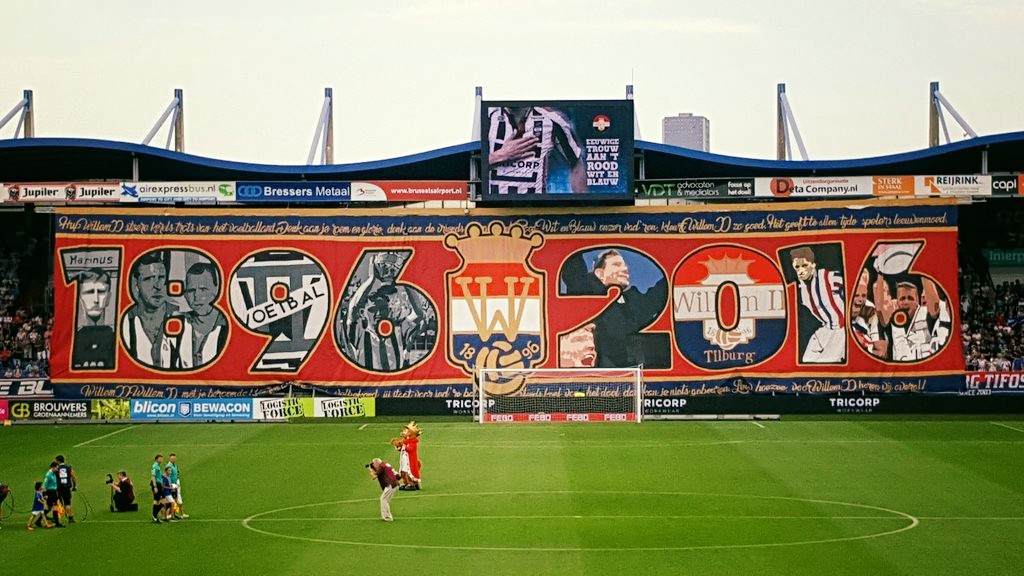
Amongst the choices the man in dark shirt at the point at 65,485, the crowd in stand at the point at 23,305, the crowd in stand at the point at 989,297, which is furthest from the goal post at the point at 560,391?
the man in dark shirt at the point at 65,485

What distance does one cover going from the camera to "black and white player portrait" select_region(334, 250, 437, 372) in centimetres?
5147

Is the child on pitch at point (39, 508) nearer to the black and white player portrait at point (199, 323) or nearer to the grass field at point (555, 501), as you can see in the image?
the grass field at point (555, 501)

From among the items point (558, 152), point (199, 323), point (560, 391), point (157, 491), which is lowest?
point (157, 491)

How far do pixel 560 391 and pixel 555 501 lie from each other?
66.7ft

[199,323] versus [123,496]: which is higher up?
[199,323]

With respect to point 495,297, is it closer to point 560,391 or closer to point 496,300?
point 496,300

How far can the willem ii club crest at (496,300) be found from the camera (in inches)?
2026

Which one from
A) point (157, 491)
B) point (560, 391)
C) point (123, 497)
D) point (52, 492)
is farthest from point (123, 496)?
point (560, 391)

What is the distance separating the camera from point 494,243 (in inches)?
2040

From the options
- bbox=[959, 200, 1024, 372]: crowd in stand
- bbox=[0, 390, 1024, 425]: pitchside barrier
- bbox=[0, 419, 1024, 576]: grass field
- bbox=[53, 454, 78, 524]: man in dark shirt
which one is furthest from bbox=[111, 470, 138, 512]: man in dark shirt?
bbox=[959, 200, 1024, 372]: crowd in stand

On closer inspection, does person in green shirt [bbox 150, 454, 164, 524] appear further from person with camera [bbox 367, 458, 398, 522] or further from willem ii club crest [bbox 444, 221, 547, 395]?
willem ii club crest [bbox 444, 221, 547, 395]

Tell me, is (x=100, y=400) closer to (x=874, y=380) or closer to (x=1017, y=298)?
(x=874, y=380)

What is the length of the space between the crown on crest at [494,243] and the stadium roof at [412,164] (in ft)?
9.53

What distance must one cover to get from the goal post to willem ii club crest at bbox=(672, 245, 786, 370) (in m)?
2.90
